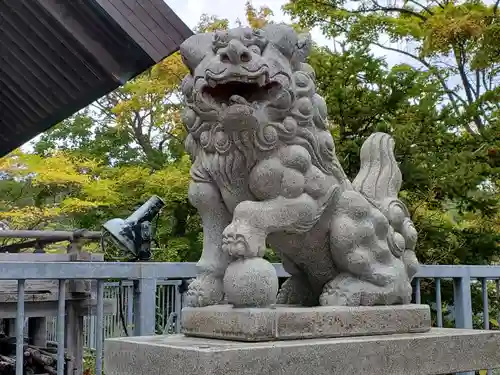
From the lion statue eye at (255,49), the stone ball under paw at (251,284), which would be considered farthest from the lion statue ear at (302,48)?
the stone ball under paw at (251,284)

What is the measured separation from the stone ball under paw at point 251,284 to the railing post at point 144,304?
29.7 inches

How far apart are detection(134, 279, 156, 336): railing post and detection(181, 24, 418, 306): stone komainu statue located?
508 mm

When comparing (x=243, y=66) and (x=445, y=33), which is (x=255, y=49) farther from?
(x=445, y=33)

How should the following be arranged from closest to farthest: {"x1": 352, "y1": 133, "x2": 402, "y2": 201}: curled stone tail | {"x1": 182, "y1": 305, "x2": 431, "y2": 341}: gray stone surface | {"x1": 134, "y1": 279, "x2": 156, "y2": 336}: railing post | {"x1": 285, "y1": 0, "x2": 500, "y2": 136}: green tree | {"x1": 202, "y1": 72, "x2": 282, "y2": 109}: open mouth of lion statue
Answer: {"x1": 182, "y1": 305, "x2": 431, "y2": 341}: gray stone surface
{"x1": 202, "y1": 72, "x2": 282, "y2": 109}: open mouth of lion statue
{"x1": 352, "y1": 133, "x2": 402, "y2": 201}: curled stone tail
{"x1": 134, "y1": 279, "x2": 156, "y2": 336}: railing post
{"x1": 285, "y1": 0, "x2": 500, "y2": 136}: green tree

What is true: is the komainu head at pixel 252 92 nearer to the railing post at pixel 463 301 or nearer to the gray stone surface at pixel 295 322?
the gray stone surface at pixel 295 322

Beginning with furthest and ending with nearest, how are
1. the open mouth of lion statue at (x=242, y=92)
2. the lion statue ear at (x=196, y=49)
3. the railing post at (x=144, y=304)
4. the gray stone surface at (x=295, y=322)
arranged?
the railing post at (x=144, y=304) < the lion statue ear at (x=196, y=49) < the open mouth of lion statue at (x=242, y=92) < the gray stone surface at (x=295, y=322)

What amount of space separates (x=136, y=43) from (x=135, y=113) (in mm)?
9486

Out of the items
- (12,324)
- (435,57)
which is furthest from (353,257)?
(435,57)

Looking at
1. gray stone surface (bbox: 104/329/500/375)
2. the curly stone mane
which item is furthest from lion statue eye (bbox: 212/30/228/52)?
gray stone surface (bbox: 104/329/500/375)

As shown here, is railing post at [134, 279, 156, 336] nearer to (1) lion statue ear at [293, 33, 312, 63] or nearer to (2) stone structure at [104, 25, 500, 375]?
(2) stone structure at [104, 25, 500, 375]

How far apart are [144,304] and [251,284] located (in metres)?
0.88

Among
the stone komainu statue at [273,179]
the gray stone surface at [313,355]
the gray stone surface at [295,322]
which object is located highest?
the stone komainu statue at [273,179]

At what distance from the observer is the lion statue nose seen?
6.63ft

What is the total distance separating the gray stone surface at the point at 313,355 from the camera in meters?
1.80
